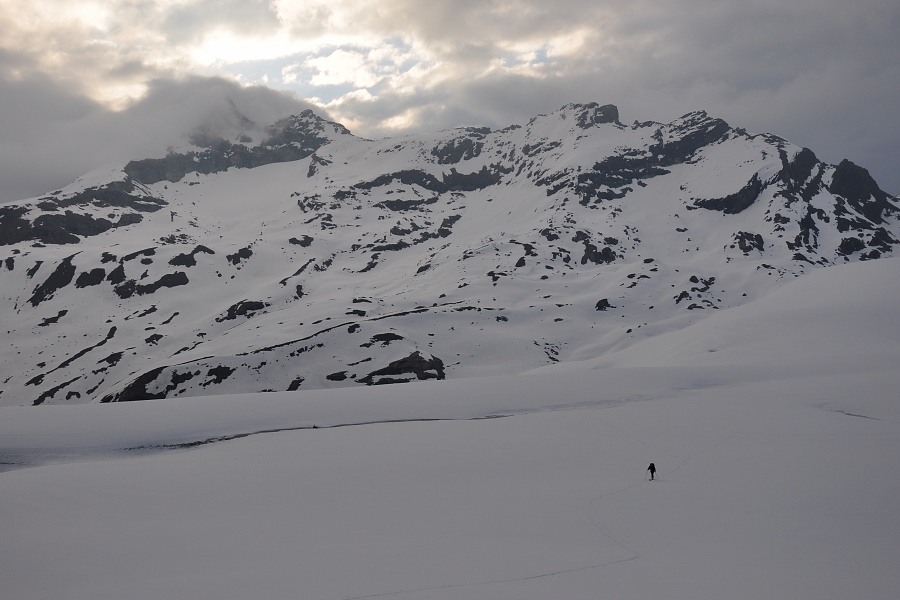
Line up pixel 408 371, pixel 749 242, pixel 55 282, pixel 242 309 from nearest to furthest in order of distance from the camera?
1. pixel 408 371
2. pixel 242 309
3. pixel 55 282
4. pixel 749 242

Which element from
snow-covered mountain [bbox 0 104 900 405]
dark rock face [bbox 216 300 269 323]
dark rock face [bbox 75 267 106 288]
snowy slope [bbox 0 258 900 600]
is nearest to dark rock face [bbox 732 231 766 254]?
snow-covered mountain [bbox 0 104 900 405]

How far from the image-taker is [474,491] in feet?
76.6

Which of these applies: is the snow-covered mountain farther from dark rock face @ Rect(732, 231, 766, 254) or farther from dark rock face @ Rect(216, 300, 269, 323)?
dark rock face @ Rect(732, 231, 766, 254)

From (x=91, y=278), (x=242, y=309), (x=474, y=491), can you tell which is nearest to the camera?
(x=474, y=491)

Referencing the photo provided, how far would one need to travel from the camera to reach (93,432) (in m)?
32.8

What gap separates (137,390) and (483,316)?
65273 millimetres

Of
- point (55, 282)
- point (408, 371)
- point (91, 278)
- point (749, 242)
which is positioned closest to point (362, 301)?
point (408, 371)

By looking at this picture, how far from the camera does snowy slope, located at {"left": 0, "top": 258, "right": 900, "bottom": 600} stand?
15430 millimetres

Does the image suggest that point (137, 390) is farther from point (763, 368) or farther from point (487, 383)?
point (763, 368)

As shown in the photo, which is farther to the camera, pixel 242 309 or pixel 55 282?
pixel 55 282

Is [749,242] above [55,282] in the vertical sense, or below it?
above

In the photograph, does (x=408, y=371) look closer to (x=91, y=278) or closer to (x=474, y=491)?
(x=474, y=491)

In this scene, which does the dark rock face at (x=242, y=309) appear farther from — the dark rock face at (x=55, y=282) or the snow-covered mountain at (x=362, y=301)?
the dark rock face at (x=55, y=282)


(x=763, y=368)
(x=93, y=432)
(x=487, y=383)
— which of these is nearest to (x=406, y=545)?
(x=93, y=432)
